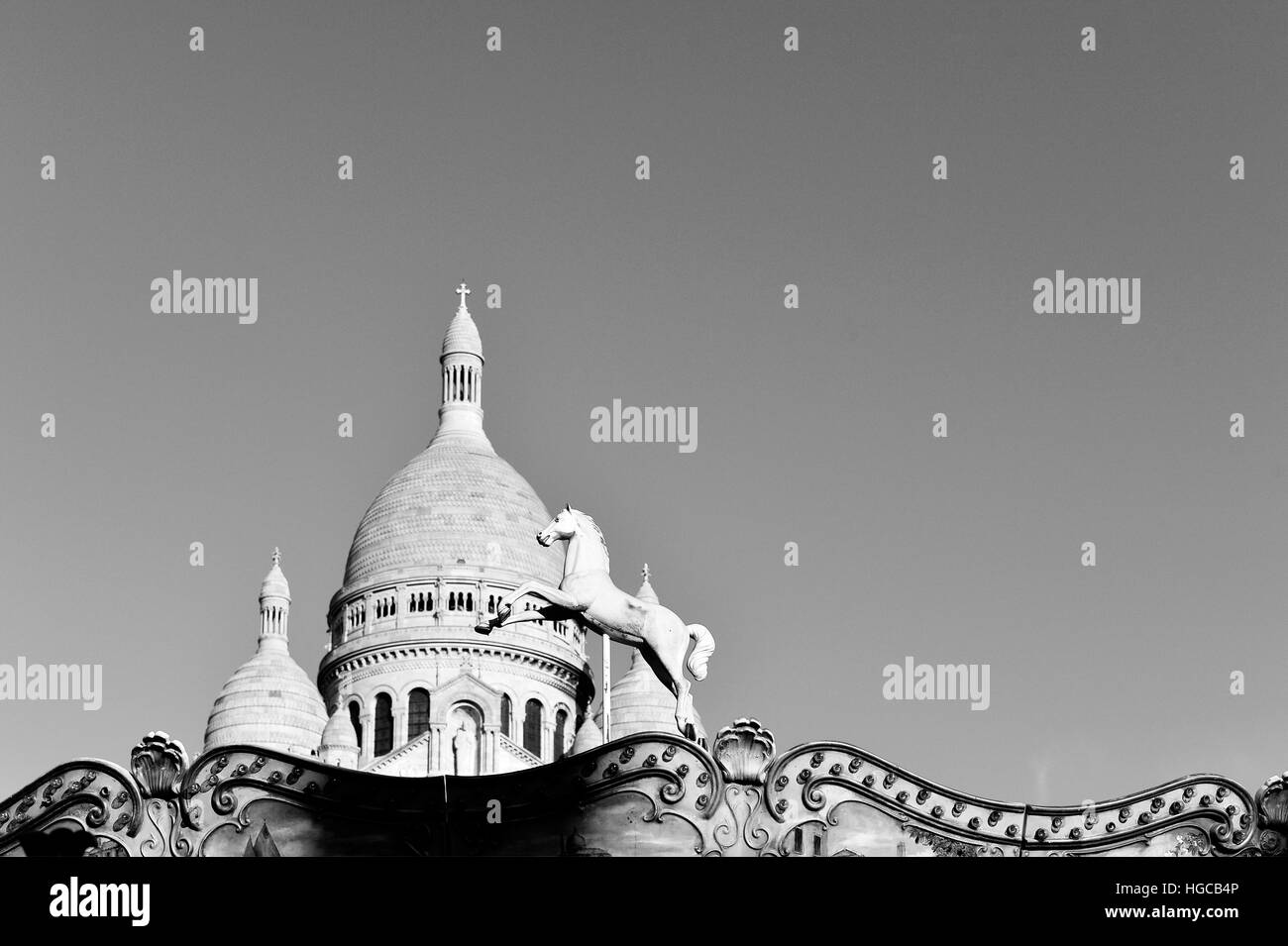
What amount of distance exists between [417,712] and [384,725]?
1508 mm

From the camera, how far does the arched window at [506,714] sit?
98.5 m

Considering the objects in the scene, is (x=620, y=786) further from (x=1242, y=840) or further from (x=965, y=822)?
(x=1242, y=840)

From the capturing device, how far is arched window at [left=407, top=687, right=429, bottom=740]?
324 feet

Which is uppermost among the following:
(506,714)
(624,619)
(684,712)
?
(506,714)

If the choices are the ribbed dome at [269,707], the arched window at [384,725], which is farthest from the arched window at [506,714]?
the ribbed dome at [269,707]

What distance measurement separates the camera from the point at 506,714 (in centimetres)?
9938

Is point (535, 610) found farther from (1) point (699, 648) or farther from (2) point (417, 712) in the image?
(2) point (417, 712)

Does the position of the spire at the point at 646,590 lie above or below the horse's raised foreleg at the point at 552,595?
above

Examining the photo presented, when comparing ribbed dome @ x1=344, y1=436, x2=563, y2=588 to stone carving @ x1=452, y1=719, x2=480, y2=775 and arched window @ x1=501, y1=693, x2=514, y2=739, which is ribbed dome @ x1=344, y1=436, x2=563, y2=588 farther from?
stone carving @ x1=452, y1=719, x2=480, y2=775

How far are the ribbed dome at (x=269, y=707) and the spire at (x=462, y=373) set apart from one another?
16480 millimetres

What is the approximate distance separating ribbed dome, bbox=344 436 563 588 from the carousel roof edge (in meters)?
76.1

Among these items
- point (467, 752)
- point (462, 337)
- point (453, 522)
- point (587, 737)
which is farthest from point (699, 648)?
point (462, 337)

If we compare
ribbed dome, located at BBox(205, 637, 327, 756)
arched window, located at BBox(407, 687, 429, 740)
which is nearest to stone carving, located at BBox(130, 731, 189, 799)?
ribbed dome, located at BBox(205, 637, 327, 756)

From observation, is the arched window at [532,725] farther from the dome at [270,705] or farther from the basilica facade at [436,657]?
the dome at [270,705]
